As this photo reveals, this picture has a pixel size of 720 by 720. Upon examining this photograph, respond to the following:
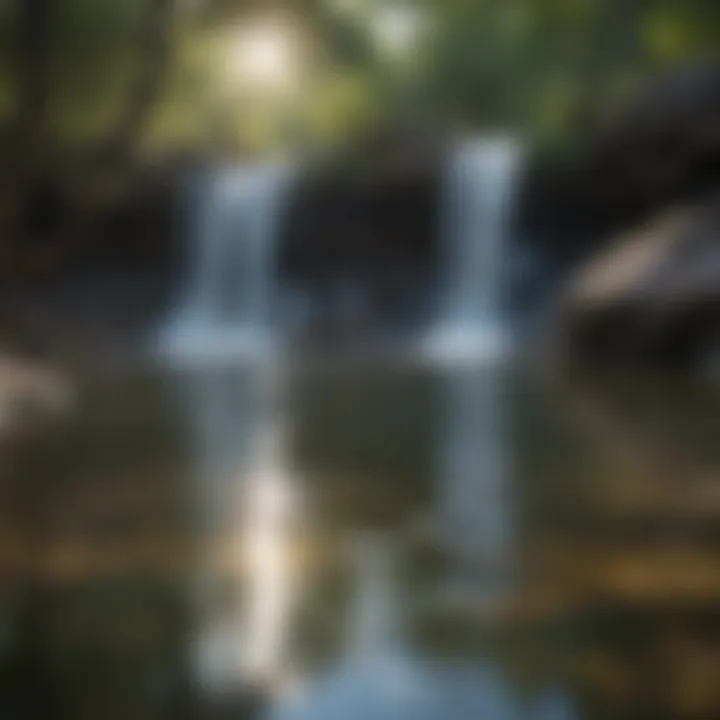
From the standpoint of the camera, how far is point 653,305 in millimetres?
4785

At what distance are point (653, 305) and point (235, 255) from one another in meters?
2.79

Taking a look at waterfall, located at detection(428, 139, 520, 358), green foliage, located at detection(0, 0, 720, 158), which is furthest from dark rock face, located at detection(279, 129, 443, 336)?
green foliage, located at detection(0, 0, 720, 158)

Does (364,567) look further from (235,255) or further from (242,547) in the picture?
(235,255)

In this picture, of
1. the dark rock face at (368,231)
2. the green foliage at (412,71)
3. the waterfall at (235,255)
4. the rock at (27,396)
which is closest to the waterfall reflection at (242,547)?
the rock at (27,396)

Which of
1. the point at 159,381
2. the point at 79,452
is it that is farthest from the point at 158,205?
the point at 79,452

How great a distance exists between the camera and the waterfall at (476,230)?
643 cm

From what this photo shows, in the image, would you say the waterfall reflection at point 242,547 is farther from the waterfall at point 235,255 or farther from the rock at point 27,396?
the waterfall at point 235,255

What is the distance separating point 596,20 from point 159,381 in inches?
174

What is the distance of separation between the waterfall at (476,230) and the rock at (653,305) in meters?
1.00

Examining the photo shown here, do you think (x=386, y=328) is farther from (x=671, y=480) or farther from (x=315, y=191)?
(x=671, y=480)

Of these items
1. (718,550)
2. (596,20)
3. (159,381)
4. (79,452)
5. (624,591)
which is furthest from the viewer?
(596,20)

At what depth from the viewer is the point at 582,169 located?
6.46 meters

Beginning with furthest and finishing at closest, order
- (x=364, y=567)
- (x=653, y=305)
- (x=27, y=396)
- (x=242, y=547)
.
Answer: (x=653, y=305), (x=27, y=396), (x=242, y=547), (x=364, y=567)

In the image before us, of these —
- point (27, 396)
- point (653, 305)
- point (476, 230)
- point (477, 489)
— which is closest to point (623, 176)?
point (476, 230)
